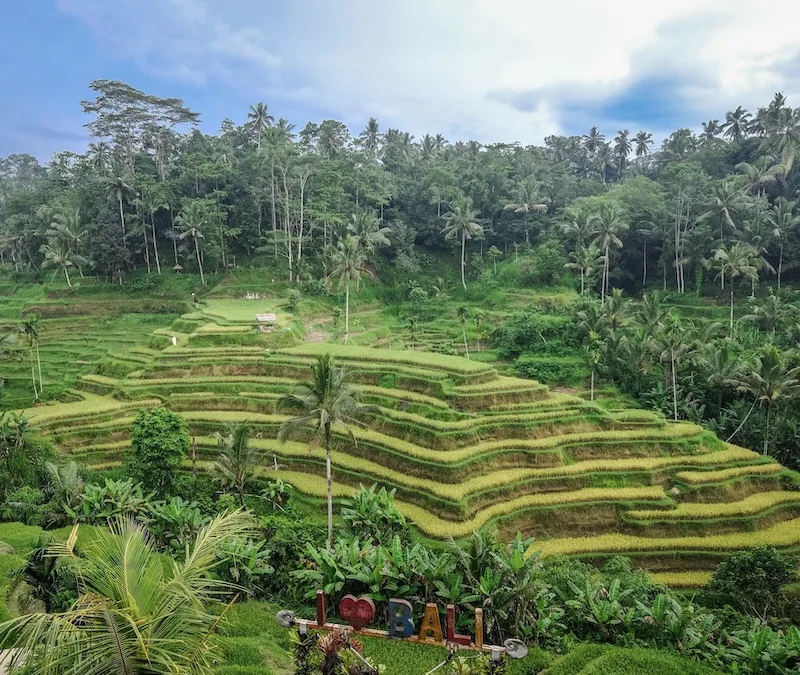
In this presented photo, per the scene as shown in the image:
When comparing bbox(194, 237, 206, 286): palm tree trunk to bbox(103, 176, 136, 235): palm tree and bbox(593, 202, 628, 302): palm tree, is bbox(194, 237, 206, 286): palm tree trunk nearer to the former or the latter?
bbox(103, 176, 136, 235): palm tree

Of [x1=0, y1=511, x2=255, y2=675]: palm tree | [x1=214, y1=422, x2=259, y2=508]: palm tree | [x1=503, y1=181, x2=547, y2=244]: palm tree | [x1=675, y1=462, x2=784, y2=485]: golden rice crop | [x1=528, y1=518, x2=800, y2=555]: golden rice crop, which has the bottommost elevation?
[x1=528, y1=518, x2=800, y2=555]: golden rice crop

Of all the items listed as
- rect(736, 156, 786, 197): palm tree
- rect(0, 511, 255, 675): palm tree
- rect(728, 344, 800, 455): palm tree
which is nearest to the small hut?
rect(728, 344, 800, 455): palm tree

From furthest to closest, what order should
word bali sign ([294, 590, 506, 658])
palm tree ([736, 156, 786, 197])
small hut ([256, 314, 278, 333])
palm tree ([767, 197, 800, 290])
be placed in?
palm tree ([736, 156, 786, 197]) → palm tree ([767, 197, 800, 290]) → small hut ([256, 314, 278, 333]) → word bali sign ([294, 590, 506, 658])

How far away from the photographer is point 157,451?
70.0 feet

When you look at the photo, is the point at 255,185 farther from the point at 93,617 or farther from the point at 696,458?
the point at 93,617

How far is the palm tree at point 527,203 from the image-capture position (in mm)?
58719

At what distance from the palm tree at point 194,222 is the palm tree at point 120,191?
7.08 meters

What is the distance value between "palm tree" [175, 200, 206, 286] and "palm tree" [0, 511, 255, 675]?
46.1m

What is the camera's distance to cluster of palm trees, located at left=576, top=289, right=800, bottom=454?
26953 millimetres

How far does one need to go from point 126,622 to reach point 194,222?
47763mm

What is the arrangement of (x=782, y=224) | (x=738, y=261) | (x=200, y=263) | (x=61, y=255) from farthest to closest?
(x=200, y=263)
(x=61, y=255)
(x=782, y=224)
(x=738, y=261)

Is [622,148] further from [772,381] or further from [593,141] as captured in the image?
[772,381]

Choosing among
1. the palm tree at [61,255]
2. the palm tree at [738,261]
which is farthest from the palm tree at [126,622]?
the palm tree at [61,255]

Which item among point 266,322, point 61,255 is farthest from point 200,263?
point 266,322
